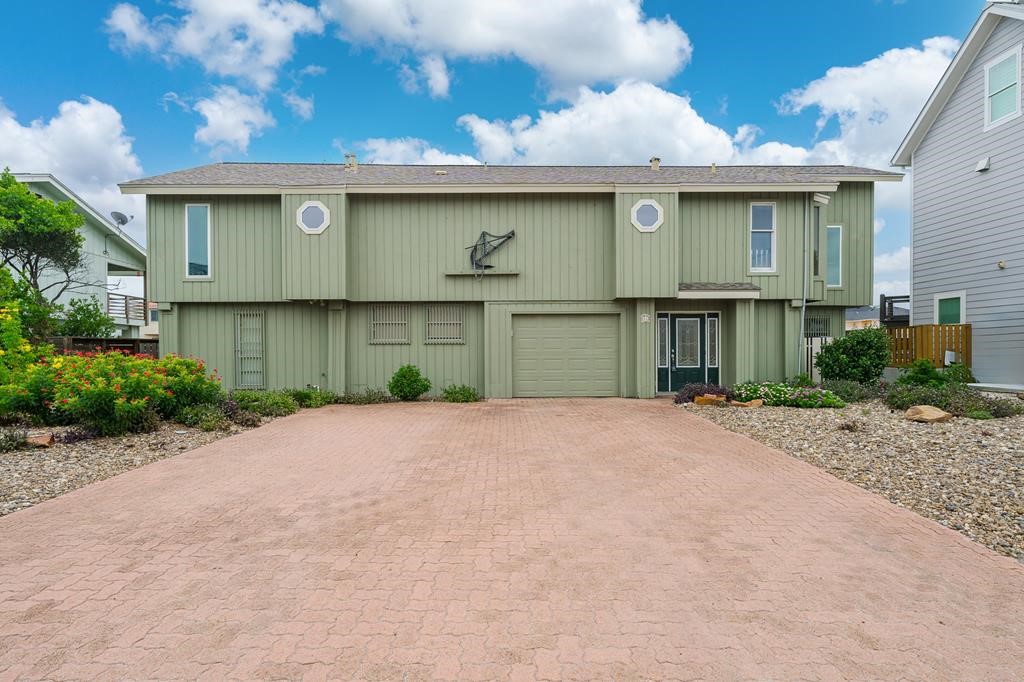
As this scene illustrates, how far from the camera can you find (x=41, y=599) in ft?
9.68

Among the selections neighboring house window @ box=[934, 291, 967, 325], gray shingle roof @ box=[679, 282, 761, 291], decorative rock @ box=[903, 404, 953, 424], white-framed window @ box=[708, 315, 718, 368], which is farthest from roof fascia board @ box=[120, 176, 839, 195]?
decorative rock @ box=[903, 404, 953, 424]

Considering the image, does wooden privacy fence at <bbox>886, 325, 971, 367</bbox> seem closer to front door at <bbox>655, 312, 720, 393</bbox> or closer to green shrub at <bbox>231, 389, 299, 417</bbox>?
front door at <bbox>655, 312, 720, 393</bbox>

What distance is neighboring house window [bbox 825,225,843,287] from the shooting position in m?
15.0

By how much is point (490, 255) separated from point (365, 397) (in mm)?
4813

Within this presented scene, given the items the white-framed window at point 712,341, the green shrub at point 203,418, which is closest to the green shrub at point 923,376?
the white-framed window at point 712,341

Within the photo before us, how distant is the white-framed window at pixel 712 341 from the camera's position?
13.4 m

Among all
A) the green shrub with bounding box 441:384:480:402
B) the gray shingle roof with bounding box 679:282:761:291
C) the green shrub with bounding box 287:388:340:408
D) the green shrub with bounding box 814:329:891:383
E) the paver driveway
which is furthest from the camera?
the gray shingle roof with bounding box 679:282:761:291

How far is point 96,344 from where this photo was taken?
45.2 ft

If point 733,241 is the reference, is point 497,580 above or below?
below

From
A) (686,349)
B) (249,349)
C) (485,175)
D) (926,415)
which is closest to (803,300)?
(686,349)

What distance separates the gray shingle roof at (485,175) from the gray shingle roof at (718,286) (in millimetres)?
2558

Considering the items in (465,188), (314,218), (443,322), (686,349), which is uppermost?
(465,188)

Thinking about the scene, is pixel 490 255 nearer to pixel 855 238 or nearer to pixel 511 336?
pixel 511 336

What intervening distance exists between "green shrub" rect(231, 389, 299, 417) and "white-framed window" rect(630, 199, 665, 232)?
9.08m
